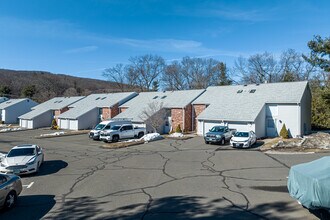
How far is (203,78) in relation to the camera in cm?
6919

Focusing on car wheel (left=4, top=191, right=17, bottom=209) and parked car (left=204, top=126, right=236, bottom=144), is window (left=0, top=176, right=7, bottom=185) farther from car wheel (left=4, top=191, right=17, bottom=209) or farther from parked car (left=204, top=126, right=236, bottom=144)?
parked car (left=204, top=126, right=236, bottom=144)

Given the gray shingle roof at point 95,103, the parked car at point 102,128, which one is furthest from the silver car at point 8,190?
the gray shingle roof at point 95,103

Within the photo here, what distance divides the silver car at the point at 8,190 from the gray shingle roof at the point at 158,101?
2539 cm

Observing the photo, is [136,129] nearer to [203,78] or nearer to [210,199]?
[210,199]

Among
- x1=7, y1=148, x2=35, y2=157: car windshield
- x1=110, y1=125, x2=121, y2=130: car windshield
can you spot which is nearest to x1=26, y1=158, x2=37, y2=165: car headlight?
x1=7, y1=148, x2=35, y2=157: car windshield

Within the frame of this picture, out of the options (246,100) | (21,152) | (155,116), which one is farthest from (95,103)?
(21,152)

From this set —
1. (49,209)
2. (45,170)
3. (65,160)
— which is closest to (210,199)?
(49,209)

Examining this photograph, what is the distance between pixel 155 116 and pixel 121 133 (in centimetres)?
579

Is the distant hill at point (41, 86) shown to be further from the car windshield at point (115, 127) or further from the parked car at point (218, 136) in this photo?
the parked car at point (218, 136)

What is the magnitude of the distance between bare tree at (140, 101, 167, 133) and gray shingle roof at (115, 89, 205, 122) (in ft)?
2.69

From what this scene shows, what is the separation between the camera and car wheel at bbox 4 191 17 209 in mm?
9980

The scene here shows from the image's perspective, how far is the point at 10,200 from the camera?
33.4ft

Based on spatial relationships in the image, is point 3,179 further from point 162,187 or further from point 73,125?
point 73,125

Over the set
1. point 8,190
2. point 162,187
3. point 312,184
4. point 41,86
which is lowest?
point 162,187
